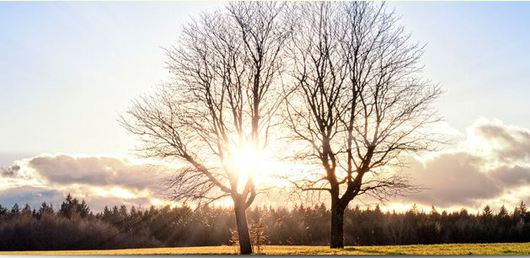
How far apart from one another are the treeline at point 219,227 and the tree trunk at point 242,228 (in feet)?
5.88

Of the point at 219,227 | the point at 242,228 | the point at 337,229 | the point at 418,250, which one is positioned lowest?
the point at 418,250

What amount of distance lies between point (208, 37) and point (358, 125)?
7.27m

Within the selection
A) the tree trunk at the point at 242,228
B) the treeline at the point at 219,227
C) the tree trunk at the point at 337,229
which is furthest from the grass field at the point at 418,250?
the treeline at the point at 219,227

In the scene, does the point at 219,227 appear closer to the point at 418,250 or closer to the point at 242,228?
the point at 242,228

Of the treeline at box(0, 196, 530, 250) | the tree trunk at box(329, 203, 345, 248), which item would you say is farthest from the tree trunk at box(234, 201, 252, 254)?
the tree trunk at box(329, 203, 345, 248)

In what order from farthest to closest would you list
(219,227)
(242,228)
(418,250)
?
(219,227) → (242,228) → (418,250)

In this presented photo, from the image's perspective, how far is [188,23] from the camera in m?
26.2

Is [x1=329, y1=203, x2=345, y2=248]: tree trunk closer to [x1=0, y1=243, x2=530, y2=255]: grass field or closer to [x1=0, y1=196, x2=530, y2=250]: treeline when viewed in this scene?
[x1=0, y1=243, x2=530, y2=255]: grass field

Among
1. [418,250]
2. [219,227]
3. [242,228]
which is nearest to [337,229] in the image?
[418,250]

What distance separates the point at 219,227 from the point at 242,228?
17.9 meters

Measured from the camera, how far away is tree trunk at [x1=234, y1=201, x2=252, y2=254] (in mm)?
28047

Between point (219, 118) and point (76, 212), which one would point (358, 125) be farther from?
point (76, 212)

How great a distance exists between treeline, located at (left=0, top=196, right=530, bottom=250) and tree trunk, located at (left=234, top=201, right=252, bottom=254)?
1792 mm

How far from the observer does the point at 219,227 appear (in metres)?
46.0
